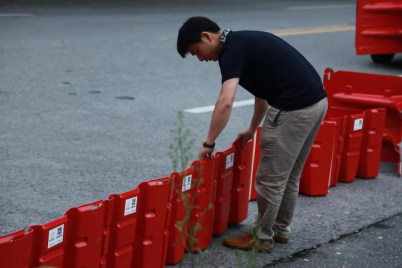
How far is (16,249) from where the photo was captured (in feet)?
12.1

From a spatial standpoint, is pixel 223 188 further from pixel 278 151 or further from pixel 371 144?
pixel 371 144

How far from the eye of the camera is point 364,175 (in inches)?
277

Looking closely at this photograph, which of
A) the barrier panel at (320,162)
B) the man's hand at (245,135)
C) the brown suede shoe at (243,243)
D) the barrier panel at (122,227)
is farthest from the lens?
the barrier panel at (320,162)

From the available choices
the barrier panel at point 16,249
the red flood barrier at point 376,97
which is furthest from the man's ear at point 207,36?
the red flood barrier at point 376,97

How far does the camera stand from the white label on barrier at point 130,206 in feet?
14.5

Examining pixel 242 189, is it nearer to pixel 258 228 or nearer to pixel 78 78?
pixel 258 228

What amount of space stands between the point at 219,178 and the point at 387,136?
244 centimetres

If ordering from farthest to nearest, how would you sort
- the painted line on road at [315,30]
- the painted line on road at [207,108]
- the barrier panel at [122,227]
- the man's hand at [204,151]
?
1. the painted line on road at [315,30]
2. the painted line on road at [207,108]
3. the man's hand at [204,151]
4. the barrier panel at [122,227]

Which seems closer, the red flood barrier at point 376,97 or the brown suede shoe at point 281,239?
the brown suede shoe at point 281,239

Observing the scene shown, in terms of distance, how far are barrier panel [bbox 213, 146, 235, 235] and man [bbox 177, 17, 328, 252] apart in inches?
8.6

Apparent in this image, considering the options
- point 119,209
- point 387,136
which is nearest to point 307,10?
point 387,136

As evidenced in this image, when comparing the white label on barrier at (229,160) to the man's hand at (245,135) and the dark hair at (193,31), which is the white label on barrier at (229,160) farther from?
the dark hair at (193,31)

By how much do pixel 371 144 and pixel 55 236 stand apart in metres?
3.73

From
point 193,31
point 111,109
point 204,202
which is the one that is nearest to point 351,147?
point 204,202
